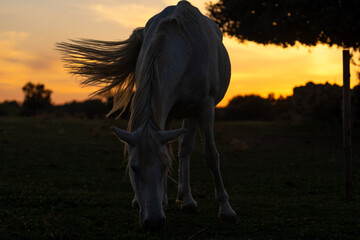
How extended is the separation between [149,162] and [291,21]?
1670 centimetres

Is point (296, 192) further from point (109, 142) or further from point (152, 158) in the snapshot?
point (109, 142)

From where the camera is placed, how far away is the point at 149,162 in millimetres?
4129

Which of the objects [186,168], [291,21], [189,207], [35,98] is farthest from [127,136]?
[35,98]

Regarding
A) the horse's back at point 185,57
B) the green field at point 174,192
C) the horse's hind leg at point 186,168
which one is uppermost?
the horse's back at point 185,57

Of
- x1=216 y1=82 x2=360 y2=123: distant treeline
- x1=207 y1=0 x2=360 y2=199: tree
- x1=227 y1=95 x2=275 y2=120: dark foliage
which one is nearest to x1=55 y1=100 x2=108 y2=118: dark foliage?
x1=227 y1=95 x2=275 y2=120: dark foliage

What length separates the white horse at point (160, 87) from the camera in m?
4.14

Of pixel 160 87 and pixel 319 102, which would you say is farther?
pixel 319 102

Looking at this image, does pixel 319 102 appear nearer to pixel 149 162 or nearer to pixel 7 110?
pixel 149 162

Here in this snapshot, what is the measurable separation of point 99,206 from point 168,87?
2.55 metres

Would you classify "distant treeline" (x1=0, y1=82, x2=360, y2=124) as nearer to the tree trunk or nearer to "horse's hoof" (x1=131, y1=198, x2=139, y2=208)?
"horse's hoof" (x1=131, y1=198, x2=139, y2=208)

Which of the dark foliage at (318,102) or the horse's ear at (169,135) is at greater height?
the dark foliage at (318,102)

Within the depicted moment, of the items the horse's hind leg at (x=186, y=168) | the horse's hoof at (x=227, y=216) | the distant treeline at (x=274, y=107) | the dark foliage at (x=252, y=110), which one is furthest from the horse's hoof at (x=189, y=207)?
the dark foliage at (x=252, y=110)

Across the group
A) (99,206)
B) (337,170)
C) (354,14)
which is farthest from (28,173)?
(354,14)

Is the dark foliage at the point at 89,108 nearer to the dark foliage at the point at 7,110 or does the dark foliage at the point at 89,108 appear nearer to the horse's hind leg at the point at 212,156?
the dark foliage at the point at 7,110
